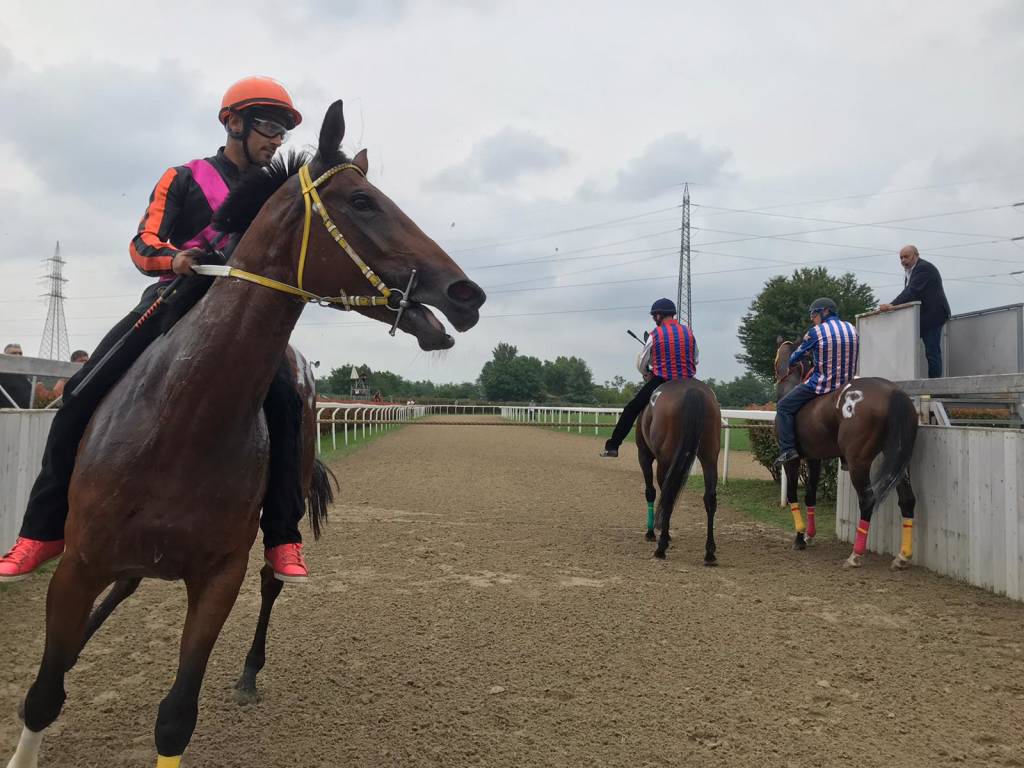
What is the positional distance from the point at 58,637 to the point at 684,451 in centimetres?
562

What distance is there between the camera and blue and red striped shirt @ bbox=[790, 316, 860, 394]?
24.3 ft

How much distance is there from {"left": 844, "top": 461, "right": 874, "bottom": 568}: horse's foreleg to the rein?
19.3 ft

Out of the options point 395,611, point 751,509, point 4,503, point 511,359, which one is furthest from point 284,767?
point 511,359

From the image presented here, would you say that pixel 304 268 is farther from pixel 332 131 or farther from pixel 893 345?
pixel 893 345

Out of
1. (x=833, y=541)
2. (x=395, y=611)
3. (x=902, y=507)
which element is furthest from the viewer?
(x=833, y=541)

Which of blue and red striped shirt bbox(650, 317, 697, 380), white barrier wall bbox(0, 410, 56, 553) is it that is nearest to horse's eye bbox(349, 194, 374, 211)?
white barrier wall bbox(0, 410, 56, 553)

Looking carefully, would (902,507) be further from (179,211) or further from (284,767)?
(179,211)

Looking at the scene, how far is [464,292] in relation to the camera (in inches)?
90.7

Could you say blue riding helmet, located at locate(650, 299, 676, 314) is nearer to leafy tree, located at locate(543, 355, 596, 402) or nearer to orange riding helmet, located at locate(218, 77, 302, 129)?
orange riding helmet, located at locate(218, 77, 302, 129)

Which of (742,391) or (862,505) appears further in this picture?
(742,391)

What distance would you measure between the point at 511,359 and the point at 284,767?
79.6m

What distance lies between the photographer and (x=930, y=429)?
6.52 meters

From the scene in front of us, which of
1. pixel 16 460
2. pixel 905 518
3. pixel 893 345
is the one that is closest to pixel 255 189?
pixel 16 460

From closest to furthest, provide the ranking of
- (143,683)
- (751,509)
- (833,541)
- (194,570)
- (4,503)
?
(194,570) → (143,683) → (4,503) → (833,541) → (751,509)
